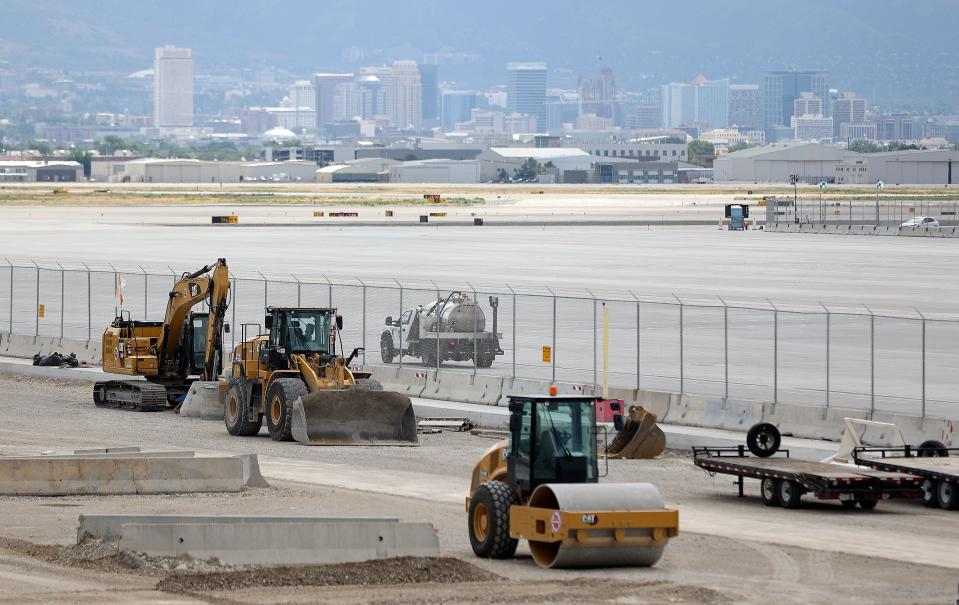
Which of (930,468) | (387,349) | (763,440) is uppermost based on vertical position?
(387,349)

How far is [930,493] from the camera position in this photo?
23.6m

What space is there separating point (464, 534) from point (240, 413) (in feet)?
35.4

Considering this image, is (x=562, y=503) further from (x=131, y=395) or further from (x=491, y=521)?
(x=131, y=395)

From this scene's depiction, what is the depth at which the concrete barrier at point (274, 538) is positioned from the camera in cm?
1861

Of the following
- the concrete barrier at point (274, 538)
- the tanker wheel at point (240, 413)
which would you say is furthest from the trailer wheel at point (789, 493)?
the tanker wheel at point (240, 413)

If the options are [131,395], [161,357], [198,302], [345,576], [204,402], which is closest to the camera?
[345,576]

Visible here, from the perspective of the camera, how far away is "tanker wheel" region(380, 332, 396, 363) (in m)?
38.7

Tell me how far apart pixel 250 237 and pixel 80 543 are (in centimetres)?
8199

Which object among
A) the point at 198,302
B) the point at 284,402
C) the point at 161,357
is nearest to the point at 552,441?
the point at 284,402

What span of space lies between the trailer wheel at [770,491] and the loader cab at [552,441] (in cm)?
581

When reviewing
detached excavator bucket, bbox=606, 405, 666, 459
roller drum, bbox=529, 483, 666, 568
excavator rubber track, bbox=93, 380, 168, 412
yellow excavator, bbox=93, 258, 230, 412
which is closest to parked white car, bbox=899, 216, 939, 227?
yellow excavator, bbox=93, 258, 230, 412

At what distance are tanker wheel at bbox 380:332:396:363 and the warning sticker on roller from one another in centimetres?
2094

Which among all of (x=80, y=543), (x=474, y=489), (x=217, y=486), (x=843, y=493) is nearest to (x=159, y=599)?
(x=80, y=543)

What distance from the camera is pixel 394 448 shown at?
29.6 metres
